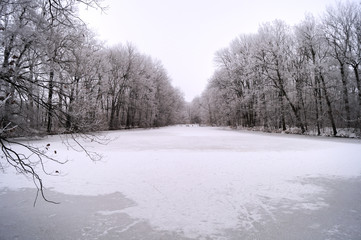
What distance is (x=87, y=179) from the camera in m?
4.98

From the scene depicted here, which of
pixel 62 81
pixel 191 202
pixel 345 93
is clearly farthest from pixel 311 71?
pixel 62 81

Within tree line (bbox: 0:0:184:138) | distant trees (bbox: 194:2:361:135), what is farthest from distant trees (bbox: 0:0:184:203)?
distant trees (bbox: 194:2:361:135)

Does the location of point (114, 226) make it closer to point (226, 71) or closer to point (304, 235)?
point (304, 235)

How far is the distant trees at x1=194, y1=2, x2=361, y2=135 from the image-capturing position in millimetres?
16516

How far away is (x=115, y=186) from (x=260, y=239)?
3282mm

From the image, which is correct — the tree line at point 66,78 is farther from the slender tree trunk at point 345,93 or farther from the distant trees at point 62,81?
the slender tree trunk at point 345,93

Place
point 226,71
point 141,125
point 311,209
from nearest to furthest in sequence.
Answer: point 311,209, point 226,71, point 141,125

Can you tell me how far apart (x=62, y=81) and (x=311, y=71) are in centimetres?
2098

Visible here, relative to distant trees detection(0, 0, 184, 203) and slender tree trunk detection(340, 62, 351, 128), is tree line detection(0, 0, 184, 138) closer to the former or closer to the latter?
distant trees detection(0, 0, 184, 203)

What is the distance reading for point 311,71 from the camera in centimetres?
1800

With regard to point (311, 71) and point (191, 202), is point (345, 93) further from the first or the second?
point (191, 202)

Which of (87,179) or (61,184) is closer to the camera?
(61,184)

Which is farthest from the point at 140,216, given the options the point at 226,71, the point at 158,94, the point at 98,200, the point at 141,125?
the point at 158,94

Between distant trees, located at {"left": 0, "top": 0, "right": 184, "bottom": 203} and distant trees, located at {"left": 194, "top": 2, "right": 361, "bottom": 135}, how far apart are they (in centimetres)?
1847
